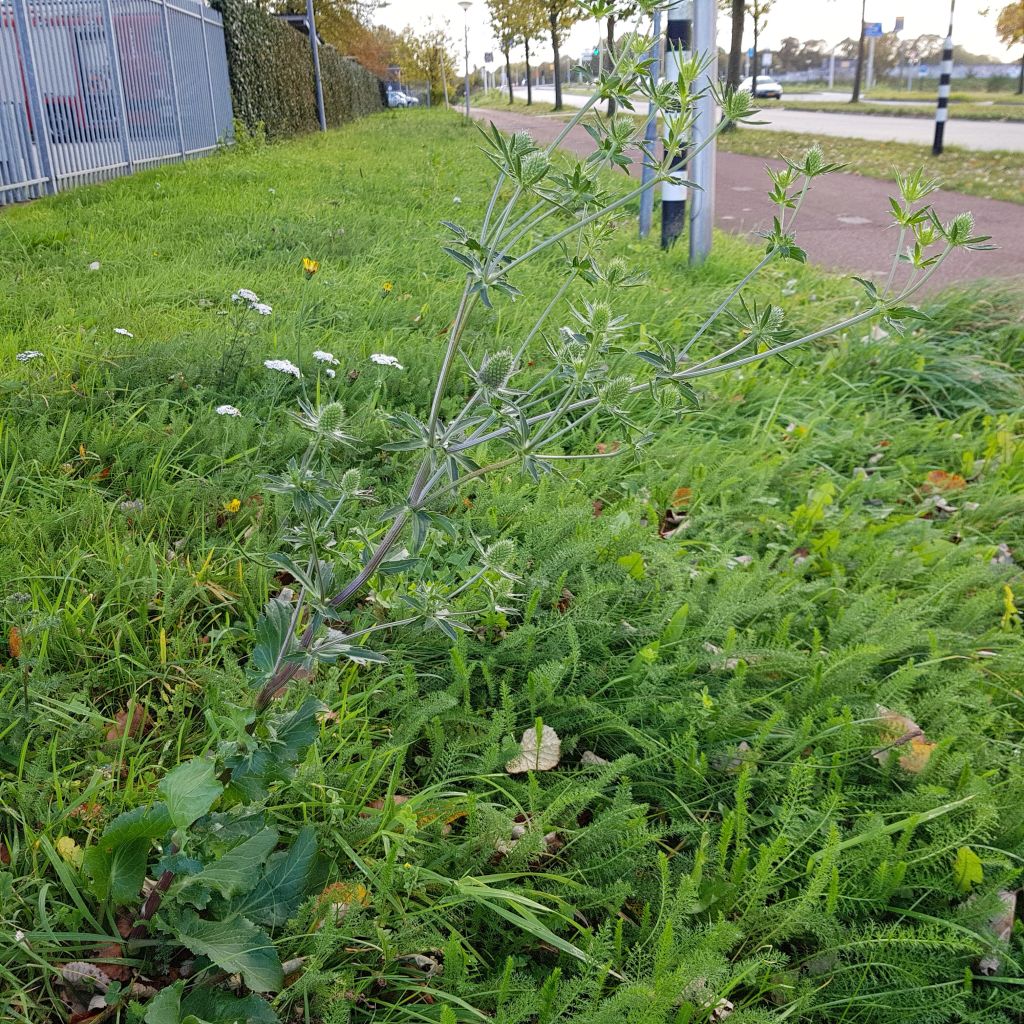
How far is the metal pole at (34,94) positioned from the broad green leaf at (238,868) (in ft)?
24.7

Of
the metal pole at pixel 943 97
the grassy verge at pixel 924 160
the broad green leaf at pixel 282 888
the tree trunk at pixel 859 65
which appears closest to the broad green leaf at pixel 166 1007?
the broad green leaf at pixel 282 888

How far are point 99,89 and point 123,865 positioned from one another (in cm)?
947

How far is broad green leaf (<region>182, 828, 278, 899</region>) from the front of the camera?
3.62 feet

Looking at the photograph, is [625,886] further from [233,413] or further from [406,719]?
[233,413]

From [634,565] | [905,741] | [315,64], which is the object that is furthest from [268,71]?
[905,741]

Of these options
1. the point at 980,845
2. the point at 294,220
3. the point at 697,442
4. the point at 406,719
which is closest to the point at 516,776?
the point at 406,719

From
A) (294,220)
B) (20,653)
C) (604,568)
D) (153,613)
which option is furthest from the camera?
(294,220)

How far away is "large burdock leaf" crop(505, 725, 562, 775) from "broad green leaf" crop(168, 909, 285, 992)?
0.59m

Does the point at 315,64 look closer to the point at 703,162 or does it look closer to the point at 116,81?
the point at 116,81

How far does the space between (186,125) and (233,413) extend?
10510mm

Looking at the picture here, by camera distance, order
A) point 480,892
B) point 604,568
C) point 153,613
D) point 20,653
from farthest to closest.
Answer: point 604,568 < point 153,613 < point 20,653 < point 480,892

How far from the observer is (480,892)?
1.30 m

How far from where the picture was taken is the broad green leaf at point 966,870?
145cm

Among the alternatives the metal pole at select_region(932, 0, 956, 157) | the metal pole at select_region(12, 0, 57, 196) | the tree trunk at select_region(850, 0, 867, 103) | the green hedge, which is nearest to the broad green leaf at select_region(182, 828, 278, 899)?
the metal pole at select_region(12, 0, 57, 196)
